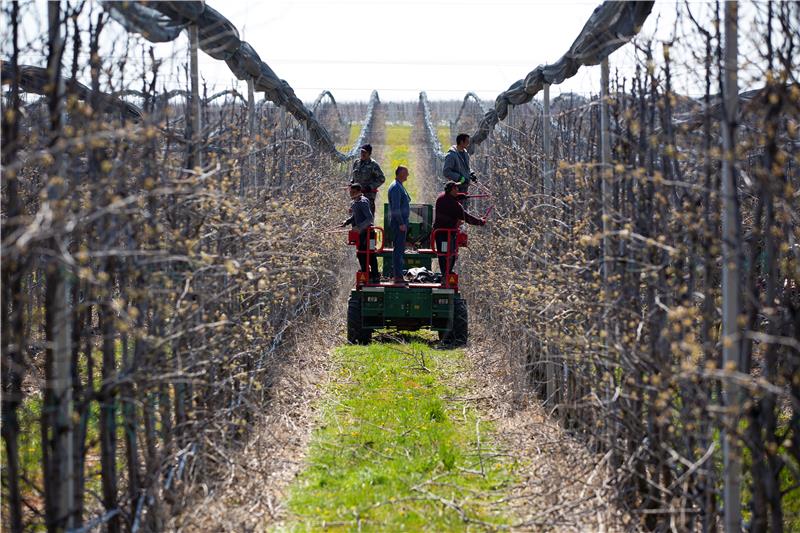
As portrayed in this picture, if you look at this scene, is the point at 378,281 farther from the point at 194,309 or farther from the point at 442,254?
the point at 194,309

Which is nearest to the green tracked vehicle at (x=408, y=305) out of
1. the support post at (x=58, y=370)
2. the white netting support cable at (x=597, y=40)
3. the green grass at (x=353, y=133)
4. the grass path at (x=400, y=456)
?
the grass path at (x=400, y=456)

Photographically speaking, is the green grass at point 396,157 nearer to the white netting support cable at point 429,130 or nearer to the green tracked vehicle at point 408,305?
the white netting support cable at point 429,130

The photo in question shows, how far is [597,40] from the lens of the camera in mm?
7789

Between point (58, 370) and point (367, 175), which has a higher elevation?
point (367, 175)

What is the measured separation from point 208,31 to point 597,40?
9.30ft

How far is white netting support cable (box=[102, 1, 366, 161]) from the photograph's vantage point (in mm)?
6027

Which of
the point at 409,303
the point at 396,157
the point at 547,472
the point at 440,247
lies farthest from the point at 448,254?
the point at 396,157

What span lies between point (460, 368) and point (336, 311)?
15.6 ft

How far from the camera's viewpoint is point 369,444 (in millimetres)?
8719

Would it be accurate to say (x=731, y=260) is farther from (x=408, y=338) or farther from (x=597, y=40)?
(x=408, y=338)

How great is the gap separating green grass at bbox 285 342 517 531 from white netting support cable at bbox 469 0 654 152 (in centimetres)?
303

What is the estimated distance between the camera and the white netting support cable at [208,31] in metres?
6.03

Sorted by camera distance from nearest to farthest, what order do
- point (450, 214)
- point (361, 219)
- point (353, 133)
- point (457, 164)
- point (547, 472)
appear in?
point (547, 472), point (450, 214), point (361, 219), point (457, 164), point (353, 133)

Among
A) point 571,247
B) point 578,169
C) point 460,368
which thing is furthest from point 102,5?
point 460,368
